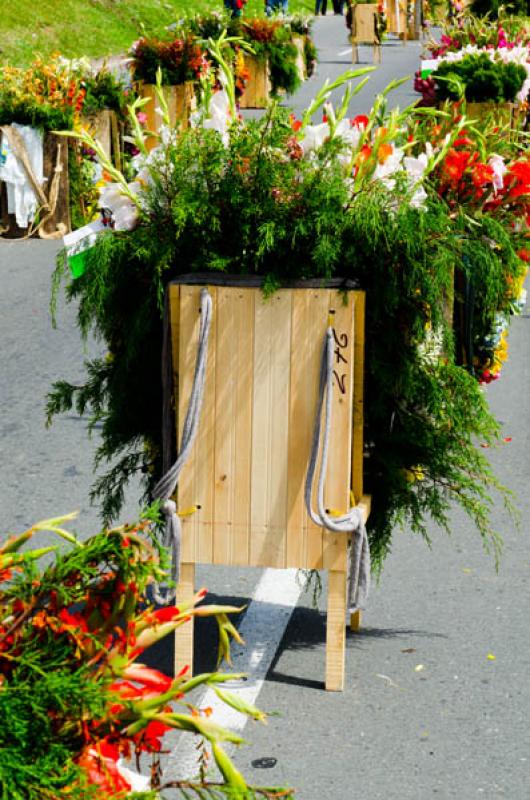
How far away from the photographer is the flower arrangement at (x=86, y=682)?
196 centimetres

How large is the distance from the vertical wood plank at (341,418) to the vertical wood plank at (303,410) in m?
0.04

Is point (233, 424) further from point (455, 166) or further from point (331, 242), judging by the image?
point (455, 166)

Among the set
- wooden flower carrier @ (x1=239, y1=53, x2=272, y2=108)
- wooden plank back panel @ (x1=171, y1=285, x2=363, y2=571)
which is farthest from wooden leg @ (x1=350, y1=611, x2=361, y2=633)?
wooden flower carrier @ (x1=239, y1=53, x2=272, y2=108)

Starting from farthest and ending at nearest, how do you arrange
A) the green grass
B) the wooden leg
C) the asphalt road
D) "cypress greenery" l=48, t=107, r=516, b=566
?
the green grass, the wooden leg, "cypress greenery" l=48, t=107, r=516, b=566, the asphalt road

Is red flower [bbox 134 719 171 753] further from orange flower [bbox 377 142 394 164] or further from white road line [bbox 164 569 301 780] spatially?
orange flower [bbox 377 142 394 164]

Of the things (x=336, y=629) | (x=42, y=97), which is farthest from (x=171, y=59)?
(x=336, y=629)

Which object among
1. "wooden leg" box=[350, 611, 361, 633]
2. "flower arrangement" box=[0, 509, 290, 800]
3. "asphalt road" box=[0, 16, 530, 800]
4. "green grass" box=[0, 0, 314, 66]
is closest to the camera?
"flower arrangement" box=[0, 509, 290, 800]

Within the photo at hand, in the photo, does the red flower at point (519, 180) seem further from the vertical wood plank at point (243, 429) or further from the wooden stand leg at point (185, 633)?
the wooden stand leg at point (185, 633)

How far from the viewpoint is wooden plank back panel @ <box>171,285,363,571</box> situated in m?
4.48

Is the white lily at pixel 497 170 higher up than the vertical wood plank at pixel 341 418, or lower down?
higher up

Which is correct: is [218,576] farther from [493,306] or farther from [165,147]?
[165,147]

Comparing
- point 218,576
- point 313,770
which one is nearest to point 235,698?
point 313,770

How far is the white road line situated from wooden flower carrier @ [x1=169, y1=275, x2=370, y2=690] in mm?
234

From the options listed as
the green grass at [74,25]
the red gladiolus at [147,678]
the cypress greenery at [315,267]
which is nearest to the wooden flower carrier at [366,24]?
the green grass at [74,25]
